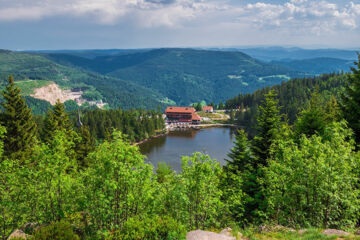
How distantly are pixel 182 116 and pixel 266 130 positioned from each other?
15032cm

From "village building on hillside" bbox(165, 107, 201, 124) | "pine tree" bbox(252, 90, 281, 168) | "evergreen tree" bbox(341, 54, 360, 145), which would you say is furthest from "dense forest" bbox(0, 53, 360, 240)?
"village building on hillside" bbox(165, 107, 201, 124)

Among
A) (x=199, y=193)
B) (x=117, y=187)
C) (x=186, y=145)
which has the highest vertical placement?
(x=117, y=187)

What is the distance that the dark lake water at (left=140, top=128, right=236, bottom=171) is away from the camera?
98.3 meters

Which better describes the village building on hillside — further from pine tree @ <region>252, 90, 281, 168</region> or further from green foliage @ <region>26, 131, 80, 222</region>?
green foliage @ <region>26, 131, 80, 222</region>

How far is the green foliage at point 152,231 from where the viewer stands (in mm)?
12617

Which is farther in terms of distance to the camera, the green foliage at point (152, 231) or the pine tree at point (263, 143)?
the pine tree at point (263, 143)

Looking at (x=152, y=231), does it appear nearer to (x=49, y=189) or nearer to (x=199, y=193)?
(x=199, y=193)

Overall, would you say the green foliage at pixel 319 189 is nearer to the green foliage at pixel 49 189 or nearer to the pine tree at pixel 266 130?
the pine tree at pixel 266 130

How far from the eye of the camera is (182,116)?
598ft

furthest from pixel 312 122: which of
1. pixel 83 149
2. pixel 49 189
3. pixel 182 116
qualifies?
pixel 182 116

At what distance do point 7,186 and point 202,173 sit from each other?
516 inches

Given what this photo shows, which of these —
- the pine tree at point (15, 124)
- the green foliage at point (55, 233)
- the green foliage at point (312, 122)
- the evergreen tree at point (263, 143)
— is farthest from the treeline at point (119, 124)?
the green foliage at point (55, 233)

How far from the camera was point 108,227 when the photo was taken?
14.9 metres

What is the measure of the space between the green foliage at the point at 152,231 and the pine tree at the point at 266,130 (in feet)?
70.0
